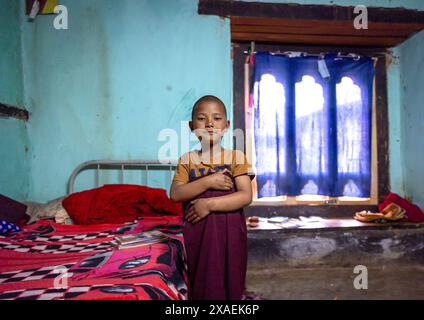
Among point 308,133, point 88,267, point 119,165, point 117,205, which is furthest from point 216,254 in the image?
point 308,133

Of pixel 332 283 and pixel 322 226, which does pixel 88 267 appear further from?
pixel 322 226

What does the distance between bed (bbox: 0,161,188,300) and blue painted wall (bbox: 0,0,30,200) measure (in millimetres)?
715

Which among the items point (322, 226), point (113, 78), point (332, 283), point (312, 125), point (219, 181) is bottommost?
point (332, 283)

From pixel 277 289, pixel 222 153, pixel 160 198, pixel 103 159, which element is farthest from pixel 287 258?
pixel 103 159

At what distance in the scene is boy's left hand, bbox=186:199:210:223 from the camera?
1.22m

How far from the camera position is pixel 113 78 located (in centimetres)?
274

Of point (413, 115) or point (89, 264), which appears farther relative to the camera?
point (413, 115)

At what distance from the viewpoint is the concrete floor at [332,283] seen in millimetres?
2168

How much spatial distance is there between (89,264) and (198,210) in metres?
0.50

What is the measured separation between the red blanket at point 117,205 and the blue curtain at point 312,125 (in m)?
1.27

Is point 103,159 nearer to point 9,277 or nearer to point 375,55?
point 9,277

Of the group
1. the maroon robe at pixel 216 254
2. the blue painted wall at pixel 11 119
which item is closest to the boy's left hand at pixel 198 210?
the maroon robe at pixel 216 254

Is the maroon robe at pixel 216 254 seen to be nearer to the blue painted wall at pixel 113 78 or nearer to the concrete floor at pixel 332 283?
the concrete floor at pixel 332 283

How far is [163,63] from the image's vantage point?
2.77 m
